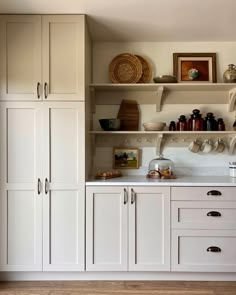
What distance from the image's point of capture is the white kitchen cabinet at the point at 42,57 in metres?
2.44

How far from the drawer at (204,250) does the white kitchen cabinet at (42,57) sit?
146cm

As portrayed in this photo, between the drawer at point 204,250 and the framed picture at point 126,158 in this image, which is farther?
the framed picture at point 126,158

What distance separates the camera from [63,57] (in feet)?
8.05

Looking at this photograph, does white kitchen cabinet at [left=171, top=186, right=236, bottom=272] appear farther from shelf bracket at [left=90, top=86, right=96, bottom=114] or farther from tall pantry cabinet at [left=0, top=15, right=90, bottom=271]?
shelf bracket at [left=90, top=86, right=96, bottom=114]

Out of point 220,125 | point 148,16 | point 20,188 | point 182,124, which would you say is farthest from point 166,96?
point 20,188

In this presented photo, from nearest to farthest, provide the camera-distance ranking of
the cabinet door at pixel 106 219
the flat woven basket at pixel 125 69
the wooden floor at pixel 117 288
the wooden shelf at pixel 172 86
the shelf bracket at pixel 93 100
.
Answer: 1. the wooden floor at pixel 117 288
2. the cabinet door at pixel 106 219
3. the wooden shelf at pixel 172 86
4. the shelf bracket at pixel 93 100
5. the flat woven basket at pixel 125 69

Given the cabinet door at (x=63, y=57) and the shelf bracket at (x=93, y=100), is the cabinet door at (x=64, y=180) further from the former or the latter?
the shelf bracket at (x=93, y=100)

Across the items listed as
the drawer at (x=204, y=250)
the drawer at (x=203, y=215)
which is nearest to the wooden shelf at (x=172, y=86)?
the drawer at (x=203, y=215)

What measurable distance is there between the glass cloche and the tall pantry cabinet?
2.34 ft

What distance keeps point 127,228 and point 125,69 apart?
1.53m

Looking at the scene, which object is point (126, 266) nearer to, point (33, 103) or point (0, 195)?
point (0, 195)

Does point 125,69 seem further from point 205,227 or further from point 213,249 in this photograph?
point 213,249

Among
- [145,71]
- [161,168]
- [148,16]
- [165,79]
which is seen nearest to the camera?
[148,16]

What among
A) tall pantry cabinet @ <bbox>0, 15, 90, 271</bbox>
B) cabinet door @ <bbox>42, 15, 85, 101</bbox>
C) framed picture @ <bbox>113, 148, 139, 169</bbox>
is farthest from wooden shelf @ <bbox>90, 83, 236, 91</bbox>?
framed picture @ <bbox>113, 148, 139, 169</bbox>
